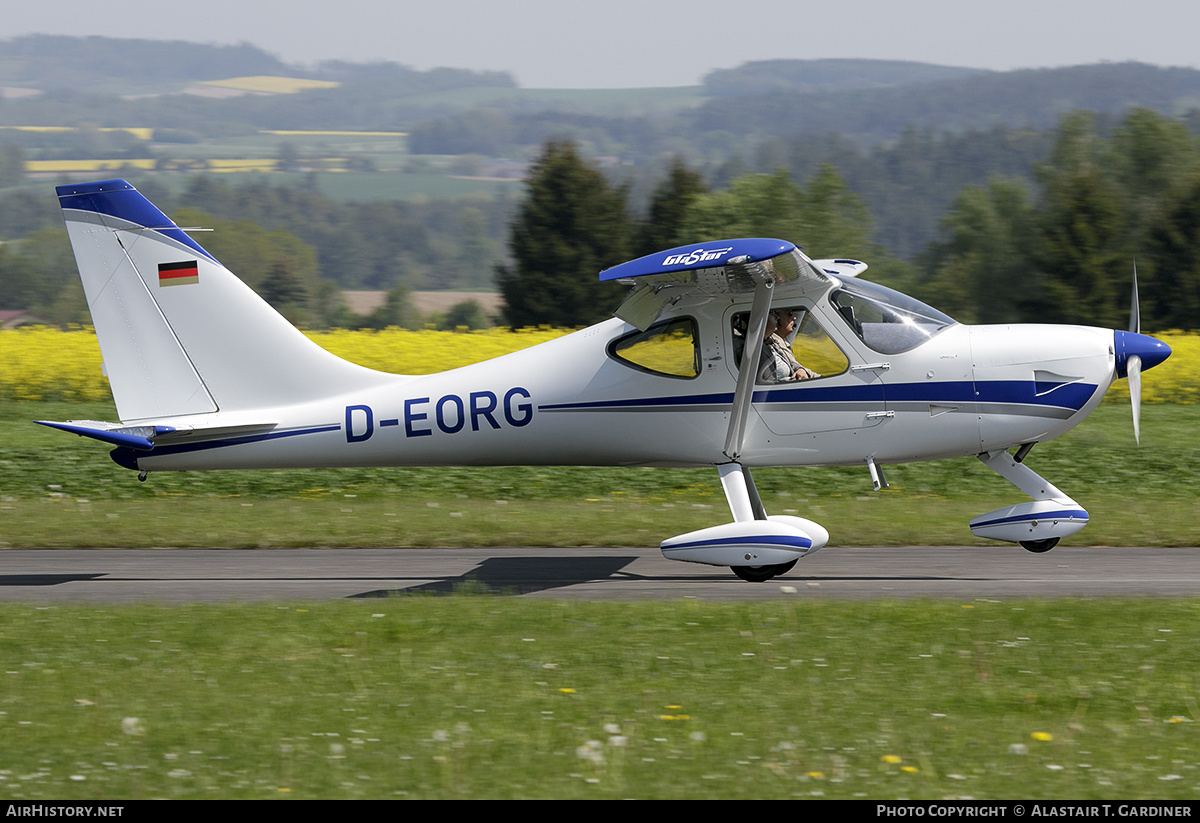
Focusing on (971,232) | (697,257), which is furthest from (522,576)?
(971,232)

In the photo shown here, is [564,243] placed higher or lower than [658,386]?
lower

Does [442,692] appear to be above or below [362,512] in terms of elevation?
above

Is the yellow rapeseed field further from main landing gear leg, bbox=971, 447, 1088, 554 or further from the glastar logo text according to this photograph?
the glastar logo text

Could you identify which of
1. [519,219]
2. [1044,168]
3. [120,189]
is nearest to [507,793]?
[120,189]

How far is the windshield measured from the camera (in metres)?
9.79

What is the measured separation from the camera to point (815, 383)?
32.5ft

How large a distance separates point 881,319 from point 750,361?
1124 mm

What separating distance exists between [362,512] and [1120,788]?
32.1ft

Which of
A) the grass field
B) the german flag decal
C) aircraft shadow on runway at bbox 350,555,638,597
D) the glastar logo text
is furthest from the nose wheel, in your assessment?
the german flag decal

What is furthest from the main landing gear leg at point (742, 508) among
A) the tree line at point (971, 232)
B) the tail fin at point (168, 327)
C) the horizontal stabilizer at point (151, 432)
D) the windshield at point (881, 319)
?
the tree line at point (971, 232)

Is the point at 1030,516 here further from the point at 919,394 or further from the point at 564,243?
the point at 564,243

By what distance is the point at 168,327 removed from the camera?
33.8 feet

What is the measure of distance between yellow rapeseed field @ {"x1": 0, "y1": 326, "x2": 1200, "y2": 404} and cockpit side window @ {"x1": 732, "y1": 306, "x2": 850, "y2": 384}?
14.1 meters
